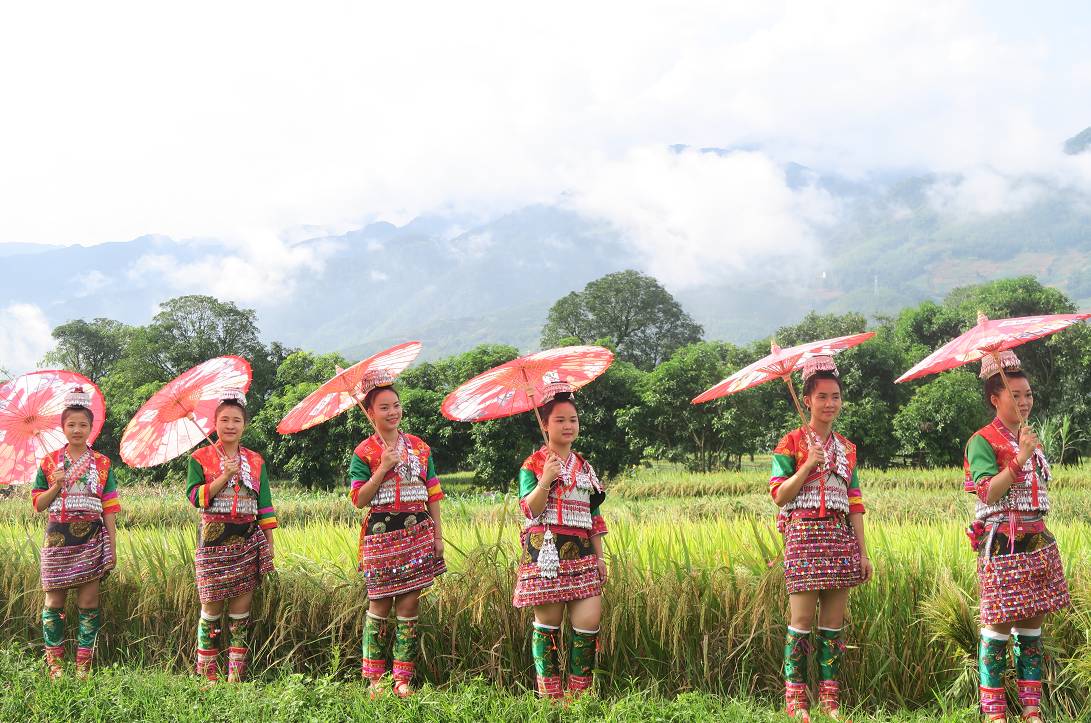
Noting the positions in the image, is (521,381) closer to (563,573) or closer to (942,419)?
(563,573)

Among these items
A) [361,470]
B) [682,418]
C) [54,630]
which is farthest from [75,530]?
[682,418]

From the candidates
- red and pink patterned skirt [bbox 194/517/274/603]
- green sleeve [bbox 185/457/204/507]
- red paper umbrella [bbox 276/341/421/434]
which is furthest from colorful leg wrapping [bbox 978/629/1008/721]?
green sleeve [bbox 185/457/204/507]

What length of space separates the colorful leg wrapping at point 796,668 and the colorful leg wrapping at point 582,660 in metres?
0.89

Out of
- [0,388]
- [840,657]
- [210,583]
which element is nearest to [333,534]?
[210,583]

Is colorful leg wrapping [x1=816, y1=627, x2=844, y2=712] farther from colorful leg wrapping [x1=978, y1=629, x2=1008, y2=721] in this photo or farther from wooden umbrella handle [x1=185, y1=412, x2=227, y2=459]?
Result: wooden umbrella handle [x1=185, y1=412, x2=227, y2=459]

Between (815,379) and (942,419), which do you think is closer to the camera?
(815,379)

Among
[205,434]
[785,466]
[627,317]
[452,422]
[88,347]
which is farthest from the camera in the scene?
[627,317]

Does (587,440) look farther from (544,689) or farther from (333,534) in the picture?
(544,689)

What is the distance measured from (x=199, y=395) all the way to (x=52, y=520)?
1.38 m

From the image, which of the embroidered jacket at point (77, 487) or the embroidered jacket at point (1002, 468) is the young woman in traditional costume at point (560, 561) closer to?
the embroidered jacket at point (1002, 468)

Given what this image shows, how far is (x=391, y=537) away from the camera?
4.07 meters

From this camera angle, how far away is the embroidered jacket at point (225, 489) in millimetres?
4406

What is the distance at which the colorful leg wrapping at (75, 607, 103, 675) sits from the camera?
482 centimetres

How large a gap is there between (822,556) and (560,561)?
1196 millimetres
